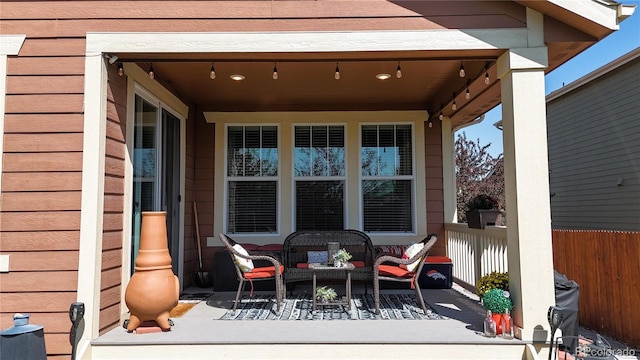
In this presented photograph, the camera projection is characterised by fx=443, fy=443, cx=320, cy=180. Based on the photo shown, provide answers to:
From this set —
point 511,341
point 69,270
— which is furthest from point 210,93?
point 511,341

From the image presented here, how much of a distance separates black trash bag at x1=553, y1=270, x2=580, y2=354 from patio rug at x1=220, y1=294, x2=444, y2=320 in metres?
1.04

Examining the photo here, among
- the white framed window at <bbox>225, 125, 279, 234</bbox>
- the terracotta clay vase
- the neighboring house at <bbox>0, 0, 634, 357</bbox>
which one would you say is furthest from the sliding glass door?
the white framed window at <bbox>225, 125, 279, 234</bbox>

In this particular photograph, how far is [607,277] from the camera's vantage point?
417 centimetres

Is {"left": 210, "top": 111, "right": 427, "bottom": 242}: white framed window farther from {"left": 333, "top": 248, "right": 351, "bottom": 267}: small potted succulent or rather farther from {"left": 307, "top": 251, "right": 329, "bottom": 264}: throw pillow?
{"left": 333, "top": 248, "right": 351, "bottom": 267}: small potted succulent

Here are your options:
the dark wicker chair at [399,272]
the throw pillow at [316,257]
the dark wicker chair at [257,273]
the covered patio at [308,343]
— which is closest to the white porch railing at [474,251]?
the dark wicker chair at [399,272]

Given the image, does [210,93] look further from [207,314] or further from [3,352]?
[3,352]

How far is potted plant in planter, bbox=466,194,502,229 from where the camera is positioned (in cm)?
516

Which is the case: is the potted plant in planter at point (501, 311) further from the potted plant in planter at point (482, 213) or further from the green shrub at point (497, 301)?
the potted plant in planter at point (482, 213)

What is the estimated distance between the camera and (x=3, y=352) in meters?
3.00

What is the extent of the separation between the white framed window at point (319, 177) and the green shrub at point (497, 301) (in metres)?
3.01

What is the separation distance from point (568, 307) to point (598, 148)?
7348mm

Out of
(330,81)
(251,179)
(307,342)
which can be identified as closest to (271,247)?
(251,179)

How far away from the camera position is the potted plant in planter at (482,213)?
5.16 meters

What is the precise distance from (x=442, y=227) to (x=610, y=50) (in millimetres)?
8031
